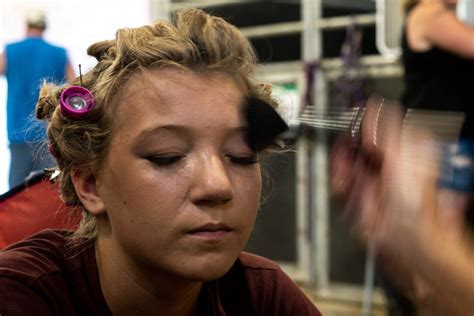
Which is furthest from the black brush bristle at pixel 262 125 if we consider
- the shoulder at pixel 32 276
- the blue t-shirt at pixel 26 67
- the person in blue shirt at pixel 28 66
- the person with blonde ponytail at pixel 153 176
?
the blue t-shirt at pixel 26 67

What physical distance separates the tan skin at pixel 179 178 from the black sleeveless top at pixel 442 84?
0.77 metres

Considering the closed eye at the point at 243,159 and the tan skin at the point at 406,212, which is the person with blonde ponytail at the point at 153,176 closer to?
the closed eye at the point at 243,159

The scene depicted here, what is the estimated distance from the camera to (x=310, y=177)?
122 inches

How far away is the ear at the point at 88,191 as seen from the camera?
108cm

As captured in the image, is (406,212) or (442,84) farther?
(442,84)

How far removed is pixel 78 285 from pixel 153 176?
23cm

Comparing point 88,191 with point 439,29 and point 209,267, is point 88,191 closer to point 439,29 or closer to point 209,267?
point 209,267

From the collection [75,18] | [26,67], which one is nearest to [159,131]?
[26,67]

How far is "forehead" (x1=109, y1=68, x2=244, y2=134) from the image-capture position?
0.98 metres

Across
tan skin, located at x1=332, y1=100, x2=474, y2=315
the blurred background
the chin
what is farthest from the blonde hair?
the blurred background

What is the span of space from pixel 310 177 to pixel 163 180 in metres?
2.19

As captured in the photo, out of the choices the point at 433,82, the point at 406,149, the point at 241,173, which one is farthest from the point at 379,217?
the point at 433,82

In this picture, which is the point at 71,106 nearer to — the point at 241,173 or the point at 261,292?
the point at 241,173

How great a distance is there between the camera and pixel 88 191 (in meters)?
1.09
